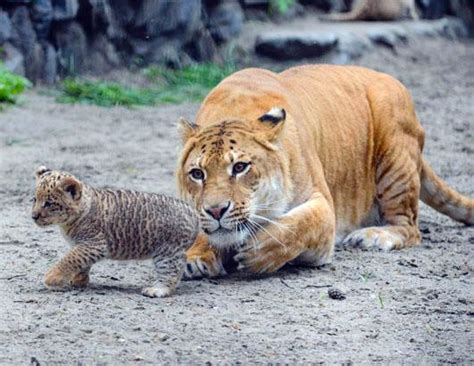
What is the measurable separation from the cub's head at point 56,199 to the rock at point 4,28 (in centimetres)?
616

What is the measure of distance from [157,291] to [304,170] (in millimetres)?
1247

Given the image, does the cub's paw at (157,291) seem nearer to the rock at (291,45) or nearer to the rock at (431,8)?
the rock at (291,45)

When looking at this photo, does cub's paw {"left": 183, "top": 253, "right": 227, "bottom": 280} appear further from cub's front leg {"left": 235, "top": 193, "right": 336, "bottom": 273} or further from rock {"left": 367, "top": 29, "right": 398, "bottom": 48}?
rock {"left": 367, "top": 29, "right": 398, "bottom": 48}

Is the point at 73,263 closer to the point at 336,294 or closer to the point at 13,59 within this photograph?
the point at 336,294

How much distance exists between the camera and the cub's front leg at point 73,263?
18.3 ft

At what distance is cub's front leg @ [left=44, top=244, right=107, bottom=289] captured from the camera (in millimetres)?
5570

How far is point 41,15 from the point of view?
38.6 feet

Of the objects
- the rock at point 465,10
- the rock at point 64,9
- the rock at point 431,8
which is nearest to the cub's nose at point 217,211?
the rock at point 64,9

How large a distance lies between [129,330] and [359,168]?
2.80 m

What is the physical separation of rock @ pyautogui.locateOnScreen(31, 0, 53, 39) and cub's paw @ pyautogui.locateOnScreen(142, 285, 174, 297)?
6.56 m

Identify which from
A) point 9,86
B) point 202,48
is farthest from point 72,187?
point 202,48

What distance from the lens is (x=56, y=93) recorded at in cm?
1173

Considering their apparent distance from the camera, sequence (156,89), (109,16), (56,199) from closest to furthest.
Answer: (56,199) → (156,89) → (109,16)

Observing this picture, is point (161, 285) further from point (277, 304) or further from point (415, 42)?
point (415, 42)
